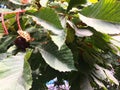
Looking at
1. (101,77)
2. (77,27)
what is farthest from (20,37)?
(101,77)

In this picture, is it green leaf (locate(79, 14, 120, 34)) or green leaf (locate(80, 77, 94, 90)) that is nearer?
green leaf (locate(79, 14, 120, 34))

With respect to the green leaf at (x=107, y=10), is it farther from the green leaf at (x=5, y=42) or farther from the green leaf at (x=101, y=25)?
the green leaf at (x=5, y=42)

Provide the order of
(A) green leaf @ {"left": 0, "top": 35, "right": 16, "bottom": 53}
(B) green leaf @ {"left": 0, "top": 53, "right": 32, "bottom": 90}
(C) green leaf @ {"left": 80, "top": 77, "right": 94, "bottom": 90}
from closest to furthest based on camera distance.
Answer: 1. (B) green leaf @ {"left": 0, "top": 53, "right": 32, "bottom": 90}
2. (A) green leaf @ {"left": 0, "top": 35, "right": 16, "bottom": 53}
3. (C) green leaf @ {"left": 80, "top": 77, "right": 94, "bottom": 90}

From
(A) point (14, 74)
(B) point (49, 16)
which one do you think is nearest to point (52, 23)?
(B) point (49, 16)

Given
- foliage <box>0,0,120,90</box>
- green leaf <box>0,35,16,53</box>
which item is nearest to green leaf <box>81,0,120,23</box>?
foliage <box>0,0,120,90</box>

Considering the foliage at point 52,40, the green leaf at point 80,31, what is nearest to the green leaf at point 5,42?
the foliage at point 52,40

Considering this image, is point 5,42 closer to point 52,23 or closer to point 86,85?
point 52,23

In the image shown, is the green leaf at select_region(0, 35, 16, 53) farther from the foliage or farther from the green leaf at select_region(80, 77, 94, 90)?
the green leaf at select_region(80, 77, 94, 90)
